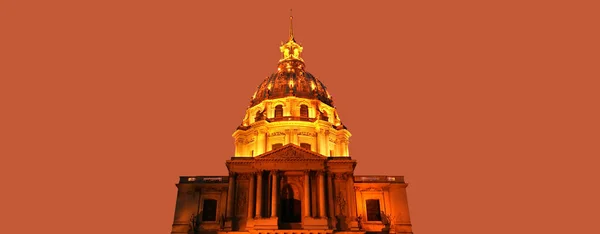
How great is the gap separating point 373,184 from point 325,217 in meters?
7.15

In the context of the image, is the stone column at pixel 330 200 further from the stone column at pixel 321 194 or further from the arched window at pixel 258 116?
the arched window at pixel 258 116

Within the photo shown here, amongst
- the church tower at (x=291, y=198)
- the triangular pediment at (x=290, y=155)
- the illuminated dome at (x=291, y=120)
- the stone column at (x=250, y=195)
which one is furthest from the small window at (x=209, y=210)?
the illuminated dome at (x=291, y=120)

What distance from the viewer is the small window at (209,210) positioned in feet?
128

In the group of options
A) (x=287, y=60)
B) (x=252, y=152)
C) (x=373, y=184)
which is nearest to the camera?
(x=373, y=184)

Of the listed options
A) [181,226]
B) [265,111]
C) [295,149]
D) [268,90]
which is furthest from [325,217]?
[268,90]

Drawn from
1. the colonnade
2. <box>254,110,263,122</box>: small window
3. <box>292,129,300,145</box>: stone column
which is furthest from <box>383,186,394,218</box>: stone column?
<box>254,110,263,122</box>: small window

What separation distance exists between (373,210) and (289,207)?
758cm

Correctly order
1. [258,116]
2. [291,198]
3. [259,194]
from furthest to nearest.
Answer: [258,116]
[291,198]
[259,194]

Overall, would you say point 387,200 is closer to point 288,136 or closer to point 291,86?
point 288,136

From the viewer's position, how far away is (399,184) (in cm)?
4078

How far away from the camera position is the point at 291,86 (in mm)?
52562

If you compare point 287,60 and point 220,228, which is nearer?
point 220,228

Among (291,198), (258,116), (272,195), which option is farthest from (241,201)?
(258,116)

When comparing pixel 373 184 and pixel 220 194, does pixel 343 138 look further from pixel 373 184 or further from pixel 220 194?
pixel 220 194
